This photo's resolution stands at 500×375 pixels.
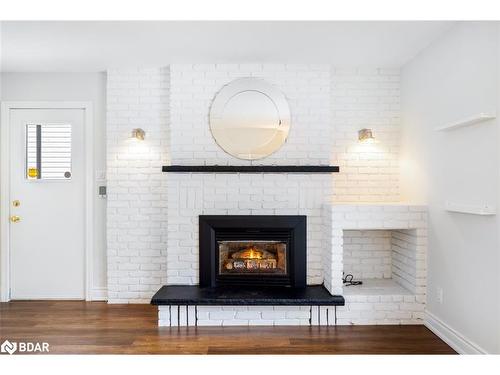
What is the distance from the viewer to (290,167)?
3.80 m

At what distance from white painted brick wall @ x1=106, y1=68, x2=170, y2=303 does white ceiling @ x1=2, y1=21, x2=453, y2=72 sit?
0.42m

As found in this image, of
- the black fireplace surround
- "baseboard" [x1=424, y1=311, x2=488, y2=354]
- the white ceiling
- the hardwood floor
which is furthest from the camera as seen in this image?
the black fireplace surround

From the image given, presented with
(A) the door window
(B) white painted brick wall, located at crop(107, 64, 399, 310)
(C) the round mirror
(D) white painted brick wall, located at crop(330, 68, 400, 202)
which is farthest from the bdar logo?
(D) white painted brick wall, located at crop(330, 68, 400, 202)

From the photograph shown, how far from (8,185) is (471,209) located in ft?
14.1

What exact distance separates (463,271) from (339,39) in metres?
2.04

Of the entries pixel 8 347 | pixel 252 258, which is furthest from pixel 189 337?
pixel 8 347

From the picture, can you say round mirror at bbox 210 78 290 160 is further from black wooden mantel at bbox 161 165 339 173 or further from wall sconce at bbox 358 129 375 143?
wall sconce at bbox 358 129 375 143

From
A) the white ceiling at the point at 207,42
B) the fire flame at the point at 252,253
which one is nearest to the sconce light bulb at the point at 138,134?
the white ceiling at the point at 207,42

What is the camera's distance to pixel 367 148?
13.8 ft

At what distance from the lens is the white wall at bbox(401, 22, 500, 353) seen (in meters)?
2.56
